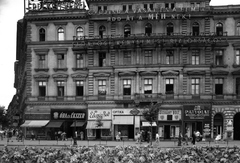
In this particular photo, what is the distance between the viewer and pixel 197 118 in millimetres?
58656

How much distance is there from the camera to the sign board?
5847cm

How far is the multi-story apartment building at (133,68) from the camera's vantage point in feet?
194

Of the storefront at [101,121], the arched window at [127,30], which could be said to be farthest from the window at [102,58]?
the storefront at [101,121]

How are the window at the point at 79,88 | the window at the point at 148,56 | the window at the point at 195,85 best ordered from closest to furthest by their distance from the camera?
the window at the point at 195,85 < the window at the point at 148,56 < the window at the point at 79,88

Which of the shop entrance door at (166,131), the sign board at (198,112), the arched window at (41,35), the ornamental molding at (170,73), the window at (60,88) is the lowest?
the shop entrance door at (166,131)

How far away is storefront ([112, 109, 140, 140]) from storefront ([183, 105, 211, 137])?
25.4 ft

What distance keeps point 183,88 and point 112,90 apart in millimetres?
11398

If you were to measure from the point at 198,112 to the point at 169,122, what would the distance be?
4811 millimetres

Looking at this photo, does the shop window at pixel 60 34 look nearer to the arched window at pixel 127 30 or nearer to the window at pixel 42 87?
the window at pixel 42 87

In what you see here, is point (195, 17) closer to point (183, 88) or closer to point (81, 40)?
point (183, 88)

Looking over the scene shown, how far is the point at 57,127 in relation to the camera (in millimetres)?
60375

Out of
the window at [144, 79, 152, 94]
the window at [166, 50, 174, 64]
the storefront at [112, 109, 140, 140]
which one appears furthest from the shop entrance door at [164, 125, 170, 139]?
the window at [166, 50, 174, 64]

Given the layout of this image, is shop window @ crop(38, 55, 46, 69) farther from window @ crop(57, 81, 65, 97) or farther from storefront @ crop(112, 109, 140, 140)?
storefront @ crop(112, 109, 140, 140)

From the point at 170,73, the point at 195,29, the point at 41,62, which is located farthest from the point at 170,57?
the point at 41,62
